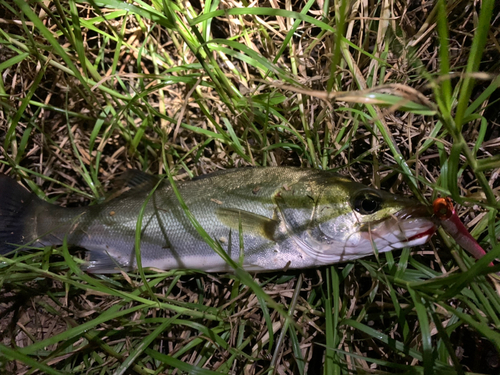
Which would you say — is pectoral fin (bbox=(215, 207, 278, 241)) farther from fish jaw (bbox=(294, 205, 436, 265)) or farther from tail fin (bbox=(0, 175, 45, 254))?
tail fin (bbox=(0, 175, 45, 254))

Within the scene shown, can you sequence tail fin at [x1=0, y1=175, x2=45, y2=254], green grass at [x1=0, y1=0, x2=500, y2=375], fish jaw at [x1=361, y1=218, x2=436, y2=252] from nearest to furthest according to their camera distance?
fish jaw at [x1=361, y1=218, x2=436, y2=252] → green grass at [x1=0, y1=0, x2=500, y2=375] → tail fin at [x1=0, y1=175, x2=45, y2=254]

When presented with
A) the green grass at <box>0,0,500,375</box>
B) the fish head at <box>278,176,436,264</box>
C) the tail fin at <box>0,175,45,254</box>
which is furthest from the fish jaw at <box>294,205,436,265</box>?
the tail fin at <box>0,175,45,254</box>

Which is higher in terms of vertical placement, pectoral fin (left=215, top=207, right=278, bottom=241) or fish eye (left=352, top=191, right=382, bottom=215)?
fish eye (left=352, top=191, right=382, bottom=215)

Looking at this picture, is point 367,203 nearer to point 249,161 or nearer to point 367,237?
point 367,237

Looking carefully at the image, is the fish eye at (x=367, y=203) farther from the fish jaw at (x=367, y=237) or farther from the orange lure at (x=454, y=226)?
the orange lure at (x=454, y=226)

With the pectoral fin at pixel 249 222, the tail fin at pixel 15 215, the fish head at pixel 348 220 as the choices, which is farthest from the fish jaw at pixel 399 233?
the tail fin at pixel 15 215

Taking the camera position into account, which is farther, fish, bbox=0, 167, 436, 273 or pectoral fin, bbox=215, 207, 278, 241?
pectoral fin, bbox=215, 207, 278, 241

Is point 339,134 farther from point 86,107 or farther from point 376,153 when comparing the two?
point 86,107
